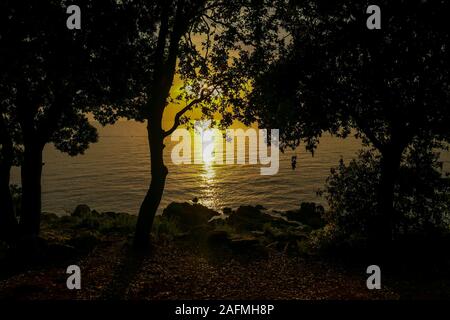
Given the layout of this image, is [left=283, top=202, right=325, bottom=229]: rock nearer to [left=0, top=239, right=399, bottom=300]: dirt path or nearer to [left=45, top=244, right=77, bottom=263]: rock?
[left=0, top=239, right=399, bottom=300]: dirt path

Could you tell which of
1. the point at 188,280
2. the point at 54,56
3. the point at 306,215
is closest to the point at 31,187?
the point at 54,56

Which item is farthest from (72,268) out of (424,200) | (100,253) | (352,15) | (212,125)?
(424,200)

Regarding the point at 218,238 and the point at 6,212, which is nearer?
the point at 6,212

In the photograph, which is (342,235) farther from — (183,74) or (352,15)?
(183,74)

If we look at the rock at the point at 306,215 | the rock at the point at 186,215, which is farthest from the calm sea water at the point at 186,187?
the rock at the point at 186,215

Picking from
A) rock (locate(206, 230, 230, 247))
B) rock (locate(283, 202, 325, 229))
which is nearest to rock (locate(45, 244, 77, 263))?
rock (locate(206, 230, 230, 247))

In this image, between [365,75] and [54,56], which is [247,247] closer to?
[365,75]

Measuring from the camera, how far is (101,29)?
491 inches

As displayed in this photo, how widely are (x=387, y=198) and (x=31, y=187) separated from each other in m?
15.5

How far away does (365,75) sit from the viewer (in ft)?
43.0

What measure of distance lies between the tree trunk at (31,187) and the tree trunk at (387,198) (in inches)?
585

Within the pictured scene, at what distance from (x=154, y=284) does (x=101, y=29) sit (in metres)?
8.67

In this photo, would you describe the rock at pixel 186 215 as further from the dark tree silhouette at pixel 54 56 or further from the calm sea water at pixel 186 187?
the dark tree silhouette at pixel 54 56

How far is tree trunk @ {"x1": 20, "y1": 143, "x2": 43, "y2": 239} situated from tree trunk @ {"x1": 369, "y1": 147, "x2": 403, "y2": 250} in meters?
14.9
